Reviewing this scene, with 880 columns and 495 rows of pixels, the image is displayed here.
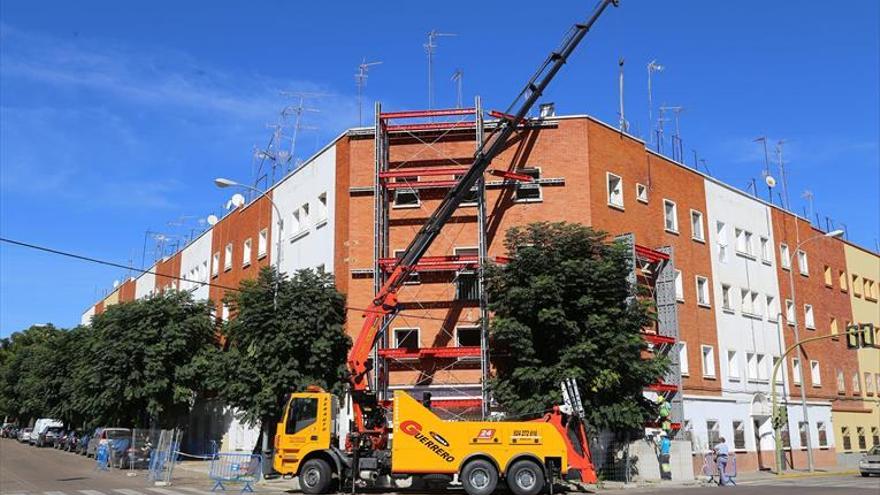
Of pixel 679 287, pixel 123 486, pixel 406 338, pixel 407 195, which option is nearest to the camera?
pixel 123 486

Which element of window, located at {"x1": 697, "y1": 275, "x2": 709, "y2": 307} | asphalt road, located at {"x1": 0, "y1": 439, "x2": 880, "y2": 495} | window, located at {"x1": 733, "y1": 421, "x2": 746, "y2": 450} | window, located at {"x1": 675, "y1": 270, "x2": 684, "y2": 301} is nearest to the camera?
asphalt road, located at {"x1": 0, "y1": 439, "x2": 880, "y2": 495}

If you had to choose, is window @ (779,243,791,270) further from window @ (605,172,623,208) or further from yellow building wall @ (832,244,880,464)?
window @ (605,172,623,208)

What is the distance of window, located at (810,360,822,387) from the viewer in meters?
41.8

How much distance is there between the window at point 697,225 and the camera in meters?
36.8

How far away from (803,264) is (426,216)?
84.3ft

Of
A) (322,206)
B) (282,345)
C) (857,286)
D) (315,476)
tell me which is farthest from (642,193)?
(857,286)

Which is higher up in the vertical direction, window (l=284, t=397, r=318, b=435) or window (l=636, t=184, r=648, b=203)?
window (l=636, t=184, r=648, b=203)

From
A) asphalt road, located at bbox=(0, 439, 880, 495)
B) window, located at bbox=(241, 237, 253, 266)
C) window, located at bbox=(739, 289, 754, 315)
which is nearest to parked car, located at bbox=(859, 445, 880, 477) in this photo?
asphalt road, located at bbox=(0, 439, 880, 495)

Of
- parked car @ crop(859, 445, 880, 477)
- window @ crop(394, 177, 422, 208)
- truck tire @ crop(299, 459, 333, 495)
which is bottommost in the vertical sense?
parked car @ crop(859, 445, 880, 477)

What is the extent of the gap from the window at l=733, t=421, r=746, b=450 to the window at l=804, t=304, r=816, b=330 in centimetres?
1054

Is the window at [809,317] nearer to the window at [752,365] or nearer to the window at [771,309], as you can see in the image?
the window at [771,309]

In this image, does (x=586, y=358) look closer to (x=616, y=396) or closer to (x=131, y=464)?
(x=616, y=396)

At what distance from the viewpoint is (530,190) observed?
3109 centimetres

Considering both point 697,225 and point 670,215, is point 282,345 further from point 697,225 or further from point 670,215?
point 697,225
